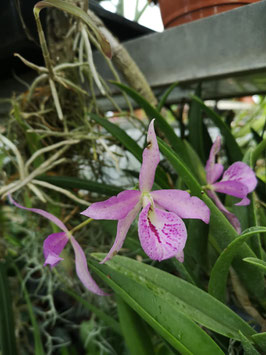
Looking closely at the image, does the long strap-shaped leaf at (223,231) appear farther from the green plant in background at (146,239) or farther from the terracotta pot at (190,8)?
the terracotta pot at (190,8)

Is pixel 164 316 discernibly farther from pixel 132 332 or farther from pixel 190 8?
pixel 190 8

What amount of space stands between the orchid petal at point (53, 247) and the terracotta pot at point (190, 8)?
1.55ft

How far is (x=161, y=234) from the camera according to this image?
1.01 ft

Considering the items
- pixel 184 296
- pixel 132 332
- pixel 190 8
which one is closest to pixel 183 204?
pixel 184 296

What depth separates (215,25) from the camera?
0.58 m

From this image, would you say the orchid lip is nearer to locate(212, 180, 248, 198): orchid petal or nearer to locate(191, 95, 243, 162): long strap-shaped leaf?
locate(212, 180, 248, 198): orchid petal

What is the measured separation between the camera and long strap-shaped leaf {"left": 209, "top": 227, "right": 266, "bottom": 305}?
360 millimetres

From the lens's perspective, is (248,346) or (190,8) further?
(190,8)

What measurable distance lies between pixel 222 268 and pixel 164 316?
0.08m

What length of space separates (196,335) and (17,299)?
56 cm

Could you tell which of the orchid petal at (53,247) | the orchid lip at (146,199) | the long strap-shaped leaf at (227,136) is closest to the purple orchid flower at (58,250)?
the orchid petal at (53,247)

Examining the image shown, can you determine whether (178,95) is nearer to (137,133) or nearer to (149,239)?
(137,133)

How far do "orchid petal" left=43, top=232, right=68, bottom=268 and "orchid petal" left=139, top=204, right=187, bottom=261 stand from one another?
0.35 ft

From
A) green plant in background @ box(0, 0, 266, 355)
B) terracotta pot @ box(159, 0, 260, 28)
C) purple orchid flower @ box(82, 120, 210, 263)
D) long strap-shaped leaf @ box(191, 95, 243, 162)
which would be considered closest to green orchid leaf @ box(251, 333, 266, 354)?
green plant in background @ box(0, 0, 266, 355)
